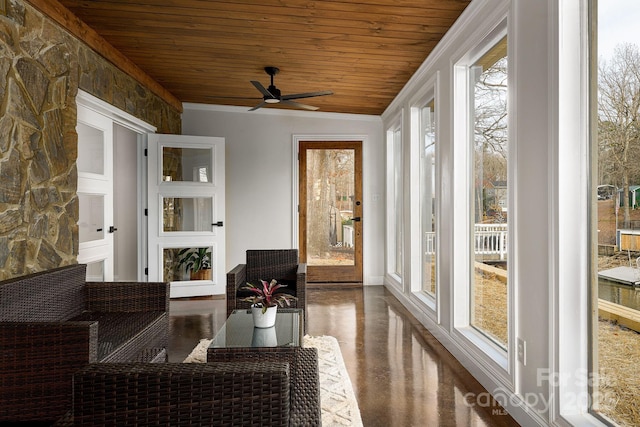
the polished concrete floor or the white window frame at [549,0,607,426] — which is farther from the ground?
the white window frame at [549,0,607,426]

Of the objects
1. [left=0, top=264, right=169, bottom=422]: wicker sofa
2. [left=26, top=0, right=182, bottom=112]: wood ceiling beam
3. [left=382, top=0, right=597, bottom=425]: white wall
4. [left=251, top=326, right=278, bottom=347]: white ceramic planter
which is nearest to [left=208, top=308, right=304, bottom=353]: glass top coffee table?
[left=251, top=326, right=278, bottom=347]: white ceramic planter

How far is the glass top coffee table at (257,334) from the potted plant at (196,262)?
Result: 270cm

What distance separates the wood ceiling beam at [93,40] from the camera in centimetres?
314

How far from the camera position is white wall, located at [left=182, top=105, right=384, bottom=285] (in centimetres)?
620

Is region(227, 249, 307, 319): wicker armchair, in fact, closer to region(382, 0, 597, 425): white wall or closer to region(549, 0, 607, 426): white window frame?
region(382, 0, 597, 425): white wall

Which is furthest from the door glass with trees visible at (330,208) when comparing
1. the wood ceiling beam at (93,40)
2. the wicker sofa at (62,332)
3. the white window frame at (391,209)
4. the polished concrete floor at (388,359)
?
the wicker sofa at (62,332)

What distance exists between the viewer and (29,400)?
6.21 feet

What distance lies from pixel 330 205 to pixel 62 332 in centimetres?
464

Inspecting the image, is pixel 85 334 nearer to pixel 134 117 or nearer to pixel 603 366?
pixel 603 366

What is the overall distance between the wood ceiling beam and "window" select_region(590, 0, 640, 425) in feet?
11.1

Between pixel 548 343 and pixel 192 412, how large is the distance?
164cm

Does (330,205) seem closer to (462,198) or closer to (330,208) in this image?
(330,208)

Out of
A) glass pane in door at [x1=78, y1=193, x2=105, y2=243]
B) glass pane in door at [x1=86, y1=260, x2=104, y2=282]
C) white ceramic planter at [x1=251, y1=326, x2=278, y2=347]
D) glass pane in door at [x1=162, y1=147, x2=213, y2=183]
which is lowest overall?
white ceramic planter at [x1=251, y1=326, x2=278, y2=347]

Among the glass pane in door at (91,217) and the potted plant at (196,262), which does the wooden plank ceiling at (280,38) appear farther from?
the potted plant at (196,262)
